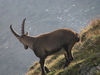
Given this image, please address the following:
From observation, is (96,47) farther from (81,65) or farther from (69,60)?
(81,65)

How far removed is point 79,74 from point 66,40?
3685 millimetres

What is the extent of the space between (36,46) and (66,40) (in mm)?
1808

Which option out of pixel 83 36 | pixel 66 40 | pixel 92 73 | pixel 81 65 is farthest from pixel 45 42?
pixel 83 36

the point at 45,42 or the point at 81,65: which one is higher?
the point at 81,65

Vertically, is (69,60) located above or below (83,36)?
above

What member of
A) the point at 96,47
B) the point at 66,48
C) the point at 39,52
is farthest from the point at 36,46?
the point at 96,47

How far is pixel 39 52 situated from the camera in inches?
446

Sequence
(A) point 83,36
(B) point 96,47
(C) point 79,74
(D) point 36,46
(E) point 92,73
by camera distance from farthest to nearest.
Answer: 1. (A) point 83,36
2. (D) point 36,46
3. (B) point 96,47
4. (C) point 79,74
5. (E) point 92,73

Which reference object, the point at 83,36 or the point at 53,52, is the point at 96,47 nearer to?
the point at 53,52

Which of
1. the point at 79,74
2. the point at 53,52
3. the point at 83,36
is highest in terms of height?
the point at 79,74

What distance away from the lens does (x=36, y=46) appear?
11664mm

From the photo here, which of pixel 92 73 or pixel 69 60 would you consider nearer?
pixel 92 73

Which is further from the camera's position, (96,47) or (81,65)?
(96,47)

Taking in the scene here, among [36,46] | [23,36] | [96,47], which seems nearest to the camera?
[96,47]
